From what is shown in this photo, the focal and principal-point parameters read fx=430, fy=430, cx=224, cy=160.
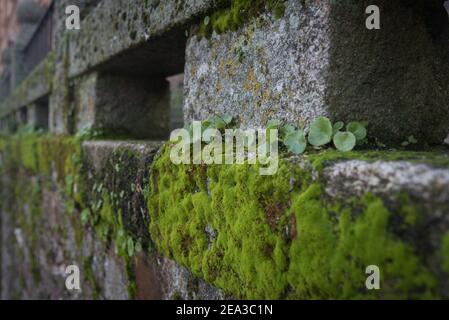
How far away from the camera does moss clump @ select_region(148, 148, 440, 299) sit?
669 millimetres

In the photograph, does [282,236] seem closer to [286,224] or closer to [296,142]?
[286,224]

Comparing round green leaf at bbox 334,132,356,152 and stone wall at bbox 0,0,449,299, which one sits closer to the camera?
stone wall at bbox 0,0,449,299

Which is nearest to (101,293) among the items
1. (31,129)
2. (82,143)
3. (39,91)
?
(82,143)

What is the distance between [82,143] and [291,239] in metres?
1.66

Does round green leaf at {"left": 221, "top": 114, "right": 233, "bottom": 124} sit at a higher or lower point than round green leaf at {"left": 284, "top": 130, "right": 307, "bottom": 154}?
higher

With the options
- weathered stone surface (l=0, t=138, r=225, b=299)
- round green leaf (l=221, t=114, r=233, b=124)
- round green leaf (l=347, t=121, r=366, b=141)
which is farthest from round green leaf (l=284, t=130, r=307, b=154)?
weathered stone surface (l=0, t=138, r=225, b=299)

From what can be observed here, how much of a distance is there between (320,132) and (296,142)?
0.06 metres

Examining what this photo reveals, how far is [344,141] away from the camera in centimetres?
91

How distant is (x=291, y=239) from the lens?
849 millimetres

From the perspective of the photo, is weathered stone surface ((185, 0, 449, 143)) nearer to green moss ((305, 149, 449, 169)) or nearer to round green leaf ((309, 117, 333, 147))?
round green leaf ((309, 117, 333, 147))

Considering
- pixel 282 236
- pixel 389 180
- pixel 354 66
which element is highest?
pixel 354 66

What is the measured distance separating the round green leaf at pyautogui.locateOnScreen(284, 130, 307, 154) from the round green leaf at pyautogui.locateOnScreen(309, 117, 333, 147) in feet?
0.06

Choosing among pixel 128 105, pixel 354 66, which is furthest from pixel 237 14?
pixel 128 105

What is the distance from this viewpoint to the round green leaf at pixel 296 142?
0.94 metres
